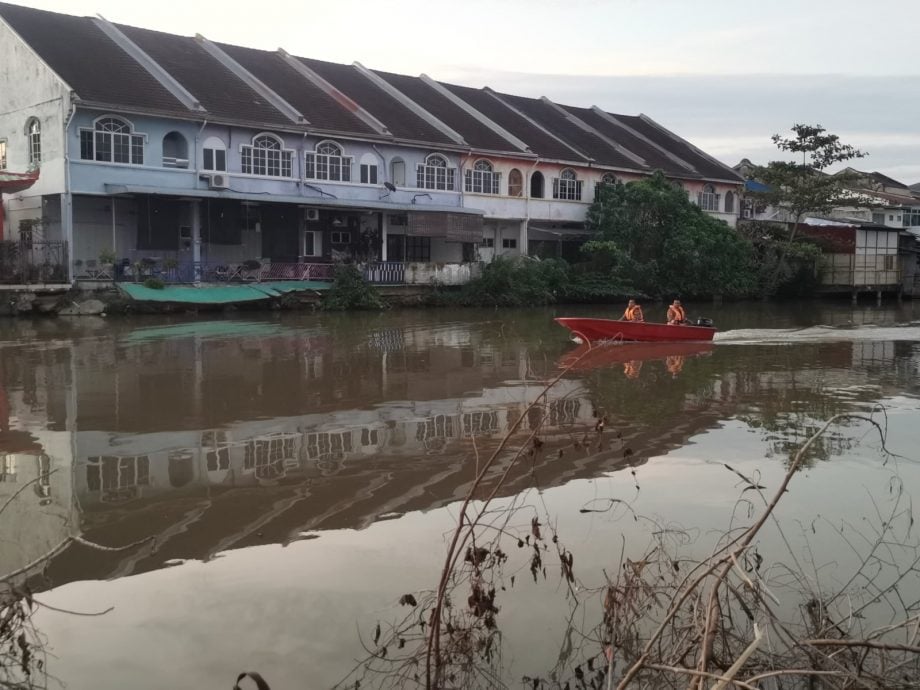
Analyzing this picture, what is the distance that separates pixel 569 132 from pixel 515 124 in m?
3.45

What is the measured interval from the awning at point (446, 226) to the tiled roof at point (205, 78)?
19.1ft

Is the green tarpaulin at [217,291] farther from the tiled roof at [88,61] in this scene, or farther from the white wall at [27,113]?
the tiled roof at [88,61]

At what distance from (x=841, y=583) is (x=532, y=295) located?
27269mm

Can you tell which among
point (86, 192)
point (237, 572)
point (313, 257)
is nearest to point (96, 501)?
point (237, 572)

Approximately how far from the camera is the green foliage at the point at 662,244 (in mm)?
35906

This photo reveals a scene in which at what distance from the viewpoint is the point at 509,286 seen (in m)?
32.8

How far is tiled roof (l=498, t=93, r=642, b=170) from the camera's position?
129 ft

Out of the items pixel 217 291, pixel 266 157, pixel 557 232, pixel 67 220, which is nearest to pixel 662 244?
pixel 557 232

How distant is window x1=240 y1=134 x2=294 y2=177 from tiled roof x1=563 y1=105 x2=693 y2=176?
1769 centimetres

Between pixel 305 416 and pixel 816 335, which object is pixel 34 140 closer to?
pixel 305 416

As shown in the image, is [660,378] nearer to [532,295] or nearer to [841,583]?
[841,583]

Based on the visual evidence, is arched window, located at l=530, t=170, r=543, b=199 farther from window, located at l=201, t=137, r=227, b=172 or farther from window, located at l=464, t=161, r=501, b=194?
window, located at l=201, t=137, r=227, b=172

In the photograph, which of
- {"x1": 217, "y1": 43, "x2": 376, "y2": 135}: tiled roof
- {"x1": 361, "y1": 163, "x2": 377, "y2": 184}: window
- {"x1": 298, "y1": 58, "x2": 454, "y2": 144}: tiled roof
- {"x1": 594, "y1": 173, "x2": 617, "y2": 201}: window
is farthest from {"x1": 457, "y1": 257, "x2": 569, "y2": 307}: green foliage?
{"x1": 594, "y1": 173, "x2": 617, "y2": 201}: window

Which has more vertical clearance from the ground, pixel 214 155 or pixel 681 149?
pixel 681 149
